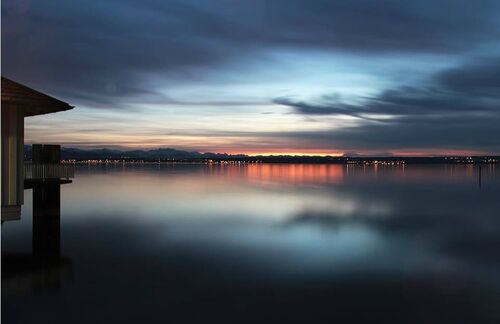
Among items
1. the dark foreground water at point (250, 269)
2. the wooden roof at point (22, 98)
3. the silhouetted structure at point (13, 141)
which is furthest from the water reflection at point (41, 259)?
the wooden roof at point (22, 98)

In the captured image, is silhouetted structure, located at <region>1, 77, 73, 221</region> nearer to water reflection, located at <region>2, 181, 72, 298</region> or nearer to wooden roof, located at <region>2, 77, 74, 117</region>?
wooden roof, located at <region>2, 77, 74, 117</region>

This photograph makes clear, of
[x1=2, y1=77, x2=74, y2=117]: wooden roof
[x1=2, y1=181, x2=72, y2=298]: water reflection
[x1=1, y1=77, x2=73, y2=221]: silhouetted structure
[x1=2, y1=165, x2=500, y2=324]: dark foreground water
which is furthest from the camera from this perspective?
[x1=2, y1=181, x2=72, y2=298]: water reflection

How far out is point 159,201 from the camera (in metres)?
51.8

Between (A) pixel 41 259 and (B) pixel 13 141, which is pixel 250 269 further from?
(B) pixel 13 141

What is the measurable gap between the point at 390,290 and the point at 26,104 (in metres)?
13.2

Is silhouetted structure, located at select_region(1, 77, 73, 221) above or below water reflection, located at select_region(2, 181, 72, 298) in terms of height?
above

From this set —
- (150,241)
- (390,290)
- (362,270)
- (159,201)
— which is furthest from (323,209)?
(390,290)

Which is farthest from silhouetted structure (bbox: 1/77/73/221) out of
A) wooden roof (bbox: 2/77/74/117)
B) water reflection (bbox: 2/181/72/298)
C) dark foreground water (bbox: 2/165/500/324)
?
water reflection (bbox: 2/181/72/298)

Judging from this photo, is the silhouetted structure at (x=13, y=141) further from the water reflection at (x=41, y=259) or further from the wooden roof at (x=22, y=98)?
the water reflection at (x=41, y=259)

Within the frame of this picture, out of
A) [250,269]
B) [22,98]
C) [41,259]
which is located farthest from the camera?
[41,259]

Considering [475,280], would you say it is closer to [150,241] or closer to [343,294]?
[343,294]

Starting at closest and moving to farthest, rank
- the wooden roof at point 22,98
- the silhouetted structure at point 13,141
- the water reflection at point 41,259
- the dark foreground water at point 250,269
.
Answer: the wooden roof at point 22,98, the silhouetted structure at point 13,141, the dark foreground water at point 250,269, the water reflection at point 41,259

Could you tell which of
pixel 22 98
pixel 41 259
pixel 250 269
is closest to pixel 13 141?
pixel 22 98

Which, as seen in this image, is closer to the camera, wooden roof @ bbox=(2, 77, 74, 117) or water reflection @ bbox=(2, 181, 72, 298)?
wooden roof @ bbox=(2, 77, 74, 117)
